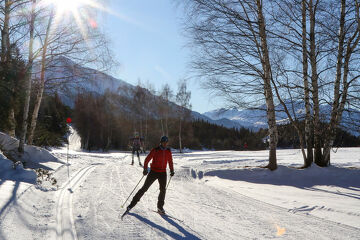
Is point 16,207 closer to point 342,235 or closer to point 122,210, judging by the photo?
point 122,210

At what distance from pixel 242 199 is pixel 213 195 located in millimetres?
808

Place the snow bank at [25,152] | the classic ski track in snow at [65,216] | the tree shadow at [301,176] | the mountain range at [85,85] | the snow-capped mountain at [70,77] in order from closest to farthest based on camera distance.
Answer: the classic ski track in snow at [65,216] → the tree shadow at [301,176] → the mountain range at [85,85] → the snow-capped mountain at [70,77] → the snow bank at [25,152]

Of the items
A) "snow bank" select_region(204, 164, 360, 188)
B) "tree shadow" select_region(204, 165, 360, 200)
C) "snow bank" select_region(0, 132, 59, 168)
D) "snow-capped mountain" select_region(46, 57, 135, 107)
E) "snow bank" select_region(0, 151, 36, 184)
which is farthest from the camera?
"snow bank" select_region(0, 132, 59, 168)

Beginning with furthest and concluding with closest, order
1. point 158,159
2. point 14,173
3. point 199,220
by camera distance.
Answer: point 14,173 < point 158,159 < point 199,220

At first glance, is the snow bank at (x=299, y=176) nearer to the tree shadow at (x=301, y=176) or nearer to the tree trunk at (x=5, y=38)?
the tree shadow at (x=301, y=176)

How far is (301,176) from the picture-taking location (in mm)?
9086

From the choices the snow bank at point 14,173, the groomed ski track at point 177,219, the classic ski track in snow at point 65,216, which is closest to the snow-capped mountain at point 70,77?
the snow bank at point 14,173

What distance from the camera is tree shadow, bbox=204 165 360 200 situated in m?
8.22

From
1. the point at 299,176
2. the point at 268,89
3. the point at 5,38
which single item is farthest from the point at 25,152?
the point at 299,176

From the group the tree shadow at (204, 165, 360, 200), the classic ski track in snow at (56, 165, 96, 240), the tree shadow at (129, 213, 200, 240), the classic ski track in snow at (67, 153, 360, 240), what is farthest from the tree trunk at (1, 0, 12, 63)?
the tree shadow at (204, 165, 360, 200)

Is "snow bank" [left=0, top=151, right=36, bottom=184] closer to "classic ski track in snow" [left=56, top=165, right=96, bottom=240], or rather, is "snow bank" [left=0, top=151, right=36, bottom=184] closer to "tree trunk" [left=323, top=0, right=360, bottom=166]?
"classic ski track in snow" [left=56, top=165, right=96, bottom=240]

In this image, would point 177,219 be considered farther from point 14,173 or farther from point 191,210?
point 14,173

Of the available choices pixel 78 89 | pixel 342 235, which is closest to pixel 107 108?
pixel 78 89

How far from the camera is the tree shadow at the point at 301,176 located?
8.22 meters
